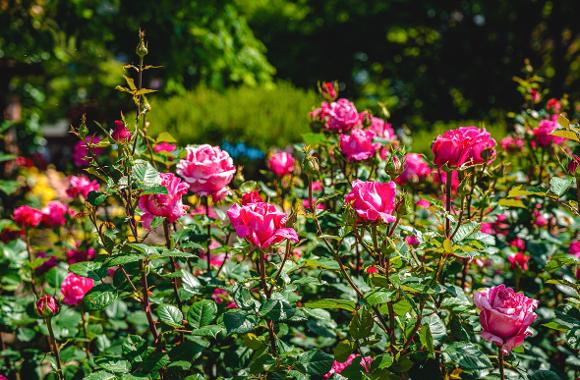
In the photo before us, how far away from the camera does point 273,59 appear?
37.3 ft

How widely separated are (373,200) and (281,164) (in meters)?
0.77

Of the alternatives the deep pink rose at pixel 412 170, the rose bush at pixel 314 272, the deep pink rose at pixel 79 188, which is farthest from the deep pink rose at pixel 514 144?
the deep pink rose at pixel 79 188

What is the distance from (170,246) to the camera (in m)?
1.29

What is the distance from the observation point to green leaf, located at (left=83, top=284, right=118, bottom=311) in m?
1.13

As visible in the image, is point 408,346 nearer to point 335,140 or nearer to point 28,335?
point 335,140

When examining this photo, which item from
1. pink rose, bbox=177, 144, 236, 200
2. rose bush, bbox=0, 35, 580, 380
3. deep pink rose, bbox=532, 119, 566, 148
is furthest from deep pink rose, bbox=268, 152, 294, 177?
deep pink rose, bbox=532, 119, 566, 148

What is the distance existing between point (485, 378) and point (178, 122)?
3.57 metres

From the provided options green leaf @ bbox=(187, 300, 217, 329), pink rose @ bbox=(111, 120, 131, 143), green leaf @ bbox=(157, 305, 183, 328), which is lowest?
green leaf @ bbox=(157, 305, 183, 328)

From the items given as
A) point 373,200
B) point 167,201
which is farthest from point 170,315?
point 373,200

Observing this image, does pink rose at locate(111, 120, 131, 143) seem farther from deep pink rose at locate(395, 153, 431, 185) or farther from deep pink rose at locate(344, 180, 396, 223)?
deep pink rose at locate(395, 153, 431, 185)

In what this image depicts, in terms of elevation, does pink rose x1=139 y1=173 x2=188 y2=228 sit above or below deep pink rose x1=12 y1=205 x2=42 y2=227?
above

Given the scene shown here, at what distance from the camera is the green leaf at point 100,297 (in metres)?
1.13

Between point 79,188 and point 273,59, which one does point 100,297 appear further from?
point 273,59

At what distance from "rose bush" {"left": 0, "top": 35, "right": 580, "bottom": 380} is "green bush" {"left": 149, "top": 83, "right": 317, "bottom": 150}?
246cm
